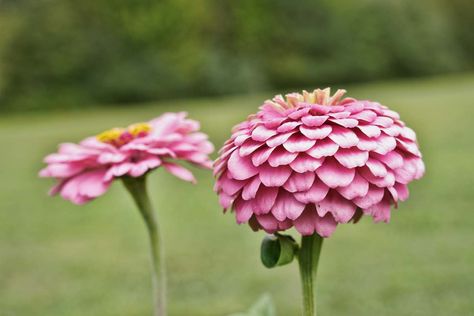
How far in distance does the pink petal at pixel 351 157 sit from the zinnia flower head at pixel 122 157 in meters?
0.35

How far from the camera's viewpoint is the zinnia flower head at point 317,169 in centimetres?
92

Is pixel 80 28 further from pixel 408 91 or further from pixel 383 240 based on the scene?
pixel 383 240

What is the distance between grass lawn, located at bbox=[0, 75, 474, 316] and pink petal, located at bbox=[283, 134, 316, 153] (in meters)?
2.11

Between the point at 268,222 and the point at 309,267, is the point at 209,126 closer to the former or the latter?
the point at 309,267

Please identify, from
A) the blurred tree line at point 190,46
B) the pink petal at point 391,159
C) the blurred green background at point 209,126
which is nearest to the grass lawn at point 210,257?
the blurred green background at point 209,126

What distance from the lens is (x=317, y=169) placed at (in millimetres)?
922

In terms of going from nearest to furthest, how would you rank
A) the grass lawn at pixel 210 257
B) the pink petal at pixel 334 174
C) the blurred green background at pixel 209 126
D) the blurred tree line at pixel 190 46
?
the pink petal at pixel 334 174
the grass lawn at pixel 210 257
the blurred green background at pixel 209 126
the blurred tree line at pixel 190 46

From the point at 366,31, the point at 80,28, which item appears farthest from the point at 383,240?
the point at 366,31

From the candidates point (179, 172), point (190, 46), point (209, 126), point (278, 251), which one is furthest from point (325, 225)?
point (190, 46)

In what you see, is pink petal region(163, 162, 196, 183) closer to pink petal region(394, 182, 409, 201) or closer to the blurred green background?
pink petal region(394, 182, 409, 201)

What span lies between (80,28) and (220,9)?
3.74 meters

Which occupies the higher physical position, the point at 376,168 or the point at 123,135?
the point at 123,135

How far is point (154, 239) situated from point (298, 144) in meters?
0.53

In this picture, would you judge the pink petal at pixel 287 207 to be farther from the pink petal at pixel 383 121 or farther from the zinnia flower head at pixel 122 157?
the zinnia flower head at pixel 122 157
